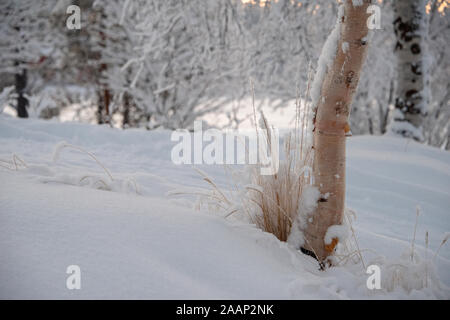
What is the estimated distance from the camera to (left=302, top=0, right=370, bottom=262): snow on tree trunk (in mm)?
995

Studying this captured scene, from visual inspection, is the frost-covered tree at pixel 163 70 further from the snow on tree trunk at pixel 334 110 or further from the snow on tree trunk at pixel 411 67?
the snow on tree trunk at pixel 334 110

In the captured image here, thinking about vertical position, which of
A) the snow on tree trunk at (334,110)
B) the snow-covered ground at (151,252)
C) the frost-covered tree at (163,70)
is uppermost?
the frost-covered tree at (163,70)

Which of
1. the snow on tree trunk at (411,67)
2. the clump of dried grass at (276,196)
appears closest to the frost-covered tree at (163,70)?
the snow on tree trunk at (411,67)

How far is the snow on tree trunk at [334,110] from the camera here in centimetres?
99

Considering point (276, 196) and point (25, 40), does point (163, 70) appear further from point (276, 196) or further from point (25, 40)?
point (25, 40)

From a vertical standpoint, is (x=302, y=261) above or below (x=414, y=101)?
below

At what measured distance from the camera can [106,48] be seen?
19.7ft

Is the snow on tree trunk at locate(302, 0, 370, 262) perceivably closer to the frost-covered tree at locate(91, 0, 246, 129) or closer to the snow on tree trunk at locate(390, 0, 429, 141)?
the snow on tree trunk at locate(390, 0, 429, 141)

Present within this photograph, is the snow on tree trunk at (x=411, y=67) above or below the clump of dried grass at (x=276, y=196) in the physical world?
above

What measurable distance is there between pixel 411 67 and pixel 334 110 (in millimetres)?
3437

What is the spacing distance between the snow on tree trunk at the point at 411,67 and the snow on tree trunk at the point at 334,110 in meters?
3.30

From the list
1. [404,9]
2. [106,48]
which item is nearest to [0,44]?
[106,48]
